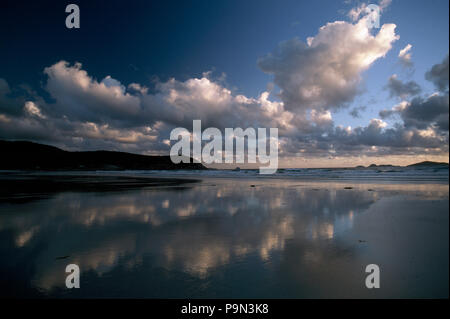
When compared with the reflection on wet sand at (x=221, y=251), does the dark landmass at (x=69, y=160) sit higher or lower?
higher

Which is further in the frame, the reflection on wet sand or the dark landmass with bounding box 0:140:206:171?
the dark landmass with bounding box 0:140:206:171

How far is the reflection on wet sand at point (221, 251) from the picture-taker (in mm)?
3822

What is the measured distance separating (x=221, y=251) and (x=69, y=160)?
142 m

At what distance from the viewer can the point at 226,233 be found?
687cm

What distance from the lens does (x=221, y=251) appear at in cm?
539

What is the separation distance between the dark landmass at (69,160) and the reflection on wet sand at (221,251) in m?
112

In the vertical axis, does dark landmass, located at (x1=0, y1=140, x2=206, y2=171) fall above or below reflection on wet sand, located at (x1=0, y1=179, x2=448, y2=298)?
above

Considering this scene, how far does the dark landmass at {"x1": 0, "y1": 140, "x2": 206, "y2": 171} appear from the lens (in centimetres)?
10156

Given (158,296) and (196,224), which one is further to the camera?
(196,224)

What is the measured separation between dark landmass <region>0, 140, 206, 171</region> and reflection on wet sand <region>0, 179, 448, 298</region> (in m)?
112
